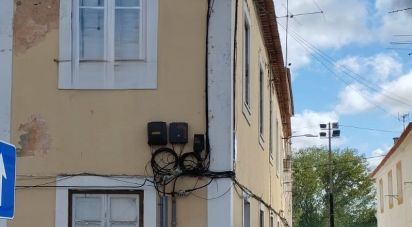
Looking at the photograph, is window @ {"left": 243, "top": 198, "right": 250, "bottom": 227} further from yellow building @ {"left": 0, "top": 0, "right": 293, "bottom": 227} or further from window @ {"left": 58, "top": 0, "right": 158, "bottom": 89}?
window @ {"left": 58, "top": 0, "right": 158, "bottom": 89}

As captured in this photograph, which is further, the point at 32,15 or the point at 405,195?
the point at 405,195

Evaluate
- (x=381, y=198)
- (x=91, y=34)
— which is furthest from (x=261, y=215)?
(x=381, y=198)

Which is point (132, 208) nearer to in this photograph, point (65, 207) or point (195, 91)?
point (65, 207)

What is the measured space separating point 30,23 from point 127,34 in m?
1.24

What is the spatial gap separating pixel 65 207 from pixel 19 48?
2111 mm

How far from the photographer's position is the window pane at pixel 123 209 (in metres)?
A: 9.75

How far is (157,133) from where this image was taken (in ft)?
31.6

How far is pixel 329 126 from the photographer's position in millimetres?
56125

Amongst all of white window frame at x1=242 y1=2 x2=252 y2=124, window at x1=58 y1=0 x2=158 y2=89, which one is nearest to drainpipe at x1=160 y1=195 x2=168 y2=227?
window at x1=58 y1=0 x2=158 y2=89

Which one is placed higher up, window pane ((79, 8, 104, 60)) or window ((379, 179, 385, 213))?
window pane ((79, 8, 104, 60))

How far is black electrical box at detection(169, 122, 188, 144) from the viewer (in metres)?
9.61

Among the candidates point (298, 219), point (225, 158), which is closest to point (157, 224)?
point (225, 158)

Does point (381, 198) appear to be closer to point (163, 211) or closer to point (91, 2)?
point (163, 211)

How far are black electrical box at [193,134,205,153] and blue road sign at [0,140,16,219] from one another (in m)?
4.39
